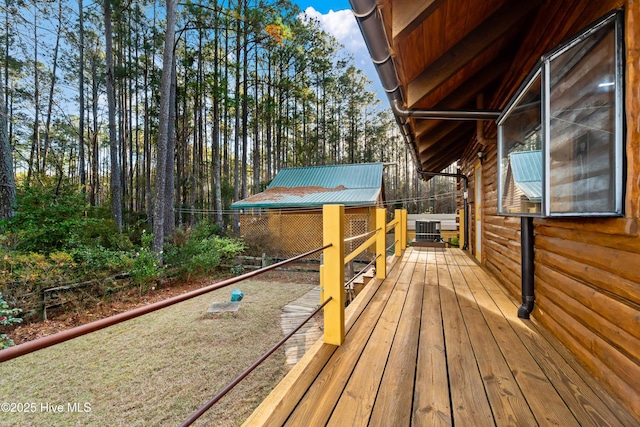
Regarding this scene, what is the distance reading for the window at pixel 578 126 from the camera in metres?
1.23

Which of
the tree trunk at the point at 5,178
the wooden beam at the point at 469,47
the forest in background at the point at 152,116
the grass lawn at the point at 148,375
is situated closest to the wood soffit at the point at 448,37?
the wooden beam at the point at 469,47

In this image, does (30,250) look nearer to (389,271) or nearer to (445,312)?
(389,271)

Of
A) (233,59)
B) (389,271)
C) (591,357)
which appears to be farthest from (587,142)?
(233,59)

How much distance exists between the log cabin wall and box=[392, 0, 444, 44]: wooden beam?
0.89m

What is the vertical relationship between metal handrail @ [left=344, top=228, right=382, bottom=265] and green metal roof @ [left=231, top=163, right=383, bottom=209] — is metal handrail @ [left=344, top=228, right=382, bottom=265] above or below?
below

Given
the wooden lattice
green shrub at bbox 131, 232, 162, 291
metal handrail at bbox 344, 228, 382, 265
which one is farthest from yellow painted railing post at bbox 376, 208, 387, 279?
green shrub at bbox 131, 232, 162, 291

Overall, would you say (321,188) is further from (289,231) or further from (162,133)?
(162,133)

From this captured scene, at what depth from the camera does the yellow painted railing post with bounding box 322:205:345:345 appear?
69.9 inches

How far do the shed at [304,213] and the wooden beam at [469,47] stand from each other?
608 cm

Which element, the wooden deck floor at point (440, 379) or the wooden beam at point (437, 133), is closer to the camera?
the wooden deck floor at point (440, 379)

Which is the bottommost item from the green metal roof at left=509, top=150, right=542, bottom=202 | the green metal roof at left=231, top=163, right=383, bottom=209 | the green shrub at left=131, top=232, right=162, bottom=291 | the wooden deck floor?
the green shrub at left=131, top=232, right=162, bottom=291

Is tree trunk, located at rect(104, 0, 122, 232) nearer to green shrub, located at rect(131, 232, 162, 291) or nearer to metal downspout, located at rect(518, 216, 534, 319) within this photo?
green shrub, located at rect(131, 232, 162, 291)

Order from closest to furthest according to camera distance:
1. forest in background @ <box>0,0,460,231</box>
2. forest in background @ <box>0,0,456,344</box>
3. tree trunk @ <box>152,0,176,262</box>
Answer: forest in background @ <box>0,0,456,344</box> < tree trunk @ <box>152,0,176,262</box> < forest in background @ <box>0,0,460,231</box>

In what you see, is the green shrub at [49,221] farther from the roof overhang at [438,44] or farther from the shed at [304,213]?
the roof overhang at [438,44]
